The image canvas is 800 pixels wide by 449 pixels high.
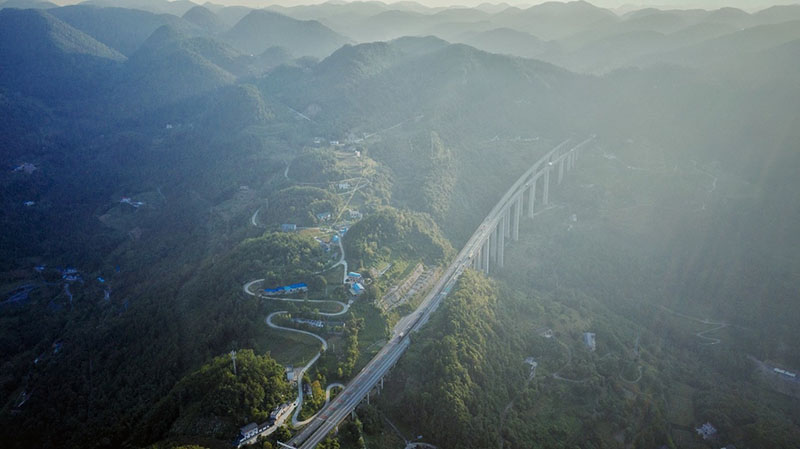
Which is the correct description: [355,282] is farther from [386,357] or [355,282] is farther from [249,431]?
[249,431]

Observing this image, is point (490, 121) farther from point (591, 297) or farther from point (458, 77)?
point (591, 297)

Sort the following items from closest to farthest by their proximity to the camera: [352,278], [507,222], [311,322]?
1. [311,322]
2. [352,278]
3. [507,222]

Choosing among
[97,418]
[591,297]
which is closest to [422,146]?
[591,297]

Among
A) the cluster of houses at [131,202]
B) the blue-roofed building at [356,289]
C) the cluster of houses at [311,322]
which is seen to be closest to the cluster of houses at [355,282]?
the blue-roofed building at [356,289]

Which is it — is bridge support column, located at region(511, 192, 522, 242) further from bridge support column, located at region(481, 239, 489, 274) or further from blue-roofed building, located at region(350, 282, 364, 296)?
blue-roofed building, located at region(350, 282, 364, 296)

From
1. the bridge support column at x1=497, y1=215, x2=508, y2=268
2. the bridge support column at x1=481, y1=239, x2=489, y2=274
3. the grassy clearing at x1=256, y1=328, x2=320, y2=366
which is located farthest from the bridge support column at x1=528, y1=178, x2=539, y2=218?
the grassy clearing at x1=256, y1=328, x2=320, y2=366

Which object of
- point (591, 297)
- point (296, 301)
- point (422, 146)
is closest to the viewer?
point (296, 301)

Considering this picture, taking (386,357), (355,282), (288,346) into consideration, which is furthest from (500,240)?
(288,346)
